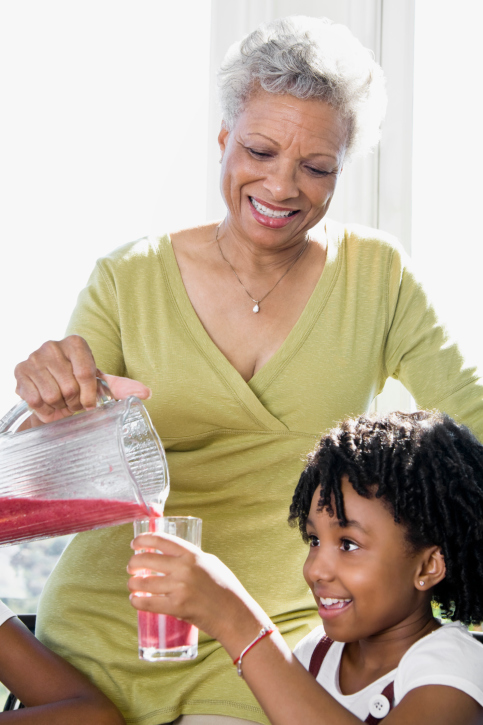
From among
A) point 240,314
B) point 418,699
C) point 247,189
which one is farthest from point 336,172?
point 418,699

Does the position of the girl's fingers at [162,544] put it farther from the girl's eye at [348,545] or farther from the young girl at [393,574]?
the girl's eye at [348,545]

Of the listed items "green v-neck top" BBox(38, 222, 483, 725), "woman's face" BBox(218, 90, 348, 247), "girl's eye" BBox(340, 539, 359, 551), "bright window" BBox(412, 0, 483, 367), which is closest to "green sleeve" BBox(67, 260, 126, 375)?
"green v-neck top" BBox(38, 222, 483, 725)

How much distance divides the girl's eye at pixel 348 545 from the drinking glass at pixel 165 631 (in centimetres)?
31

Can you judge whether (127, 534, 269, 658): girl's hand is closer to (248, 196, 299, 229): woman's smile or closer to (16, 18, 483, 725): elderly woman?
(16, 18, 483, 725): elderly woman

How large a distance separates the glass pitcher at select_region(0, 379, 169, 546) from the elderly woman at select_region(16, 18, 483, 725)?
331 millimetres

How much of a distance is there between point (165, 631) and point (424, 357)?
2.86ft

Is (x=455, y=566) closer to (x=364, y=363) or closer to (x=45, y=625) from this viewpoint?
(x=364, y=363)

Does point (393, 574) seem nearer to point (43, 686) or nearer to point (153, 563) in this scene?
point (153, 563)

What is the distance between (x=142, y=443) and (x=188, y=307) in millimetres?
532

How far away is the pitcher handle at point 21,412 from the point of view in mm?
1268

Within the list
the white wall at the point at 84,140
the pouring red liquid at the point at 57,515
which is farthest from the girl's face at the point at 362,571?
the white wall at the point at 84,140

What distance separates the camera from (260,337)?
1732mm

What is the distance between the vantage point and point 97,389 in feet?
4.14

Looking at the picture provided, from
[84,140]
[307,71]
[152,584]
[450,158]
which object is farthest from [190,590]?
[450,158]
